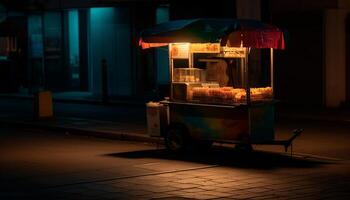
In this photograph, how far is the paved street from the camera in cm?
1114

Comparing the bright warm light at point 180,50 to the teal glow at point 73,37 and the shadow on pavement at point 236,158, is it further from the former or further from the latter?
the teal glow at point 73,37

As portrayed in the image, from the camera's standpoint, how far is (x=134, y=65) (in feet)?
99.9

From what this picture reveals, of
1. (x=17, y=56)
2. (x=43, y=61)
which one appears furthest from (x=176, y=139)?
(x=17, y=56)

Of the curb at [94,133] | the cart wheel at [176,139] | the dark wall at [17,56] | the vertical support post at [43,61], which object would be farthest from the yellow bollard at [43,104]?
the dark wall at [17,56]

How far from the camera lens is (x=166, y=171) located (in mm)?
12984

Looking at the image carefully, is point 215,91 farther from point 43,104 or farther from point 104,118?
point 104,118

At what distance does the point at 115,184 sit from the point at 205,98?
139 inches

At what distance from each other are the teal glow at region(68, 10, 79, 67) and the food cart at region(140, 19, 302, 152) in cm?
1783

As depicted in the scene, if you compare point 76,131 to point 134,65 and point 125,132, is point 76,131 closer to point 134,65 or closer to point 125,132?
point 125,132

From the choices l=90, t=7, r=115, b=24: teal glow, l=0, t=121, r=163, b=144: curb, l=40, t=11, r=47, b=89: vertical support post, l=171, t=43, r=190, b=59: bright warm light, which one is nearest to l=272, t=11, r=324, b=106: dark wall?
l=90, t=7, r=115, b=24: teal glow

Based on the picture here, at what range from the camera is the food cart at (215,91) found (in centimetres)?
1418

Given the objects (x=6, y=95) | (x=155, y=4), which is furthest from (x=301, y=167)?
(x=6, y=95)

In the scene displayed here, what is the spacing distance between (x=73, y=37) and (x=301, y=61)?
11510 millimetres

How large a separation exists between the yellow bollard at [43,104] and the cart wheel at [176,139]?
6.76 meters
